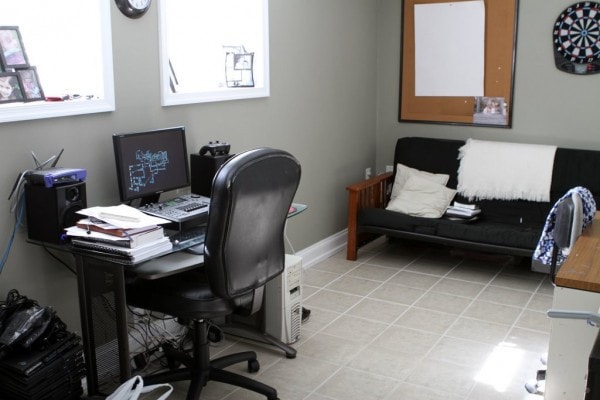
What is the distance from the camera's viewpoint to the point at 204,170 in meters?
3.49

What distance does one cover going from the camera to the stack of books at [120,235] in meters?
2.55

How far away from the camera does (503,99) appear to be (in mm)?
5098

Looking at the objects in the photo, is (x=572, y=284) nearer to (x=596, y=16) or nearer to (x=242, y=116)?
(x=242, y=116)

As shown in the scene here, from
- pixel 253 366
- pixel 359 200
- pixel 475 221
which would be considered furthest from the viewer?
pixel 359 200

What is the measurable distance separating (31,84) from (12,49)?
6.4 inches

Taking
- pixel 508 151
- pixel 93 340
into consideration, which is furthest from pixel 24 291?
pixel 508 151

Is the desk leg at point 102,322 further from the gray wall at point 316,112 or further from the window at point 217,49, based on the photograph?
the window at point 217,49

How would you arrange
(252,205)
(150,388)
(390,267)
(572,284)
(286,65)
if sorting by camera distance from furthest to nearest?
(390,267), (286,65), (150,388), (252,205), (572,284)

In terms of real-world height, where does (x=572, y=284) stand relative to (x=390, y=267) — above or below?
above

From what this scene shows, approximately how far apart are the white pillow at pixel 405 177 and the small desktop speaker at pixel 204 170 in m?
1.92

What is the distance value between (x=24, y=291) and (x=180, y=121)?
1.19m

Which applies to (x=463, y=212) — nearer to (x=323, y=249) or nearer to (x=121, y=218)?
(x=323, y=249)

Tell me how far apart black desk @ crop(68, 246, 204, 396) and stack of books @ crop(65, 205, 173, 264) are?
44mm

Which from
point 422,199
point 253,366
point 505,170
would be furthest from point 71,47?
point 505,170
